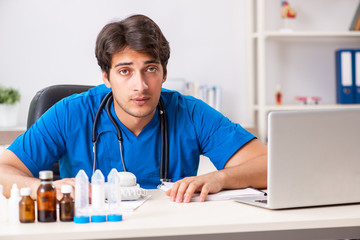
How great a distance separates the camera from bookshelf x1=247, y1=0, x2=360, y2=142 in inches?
132

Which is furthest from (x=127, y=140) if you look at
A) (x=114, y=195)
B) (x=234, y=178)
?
(x=114, y=195)

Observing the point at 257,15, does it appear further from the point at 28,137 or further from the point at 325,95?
the point at 28,137

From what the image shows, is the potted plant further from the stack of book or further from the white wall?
the stack of book

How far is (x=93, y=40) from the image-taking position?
325 centimetres

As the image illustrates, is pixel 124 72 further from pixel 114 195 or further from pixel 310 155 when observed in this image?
pixel 310 155

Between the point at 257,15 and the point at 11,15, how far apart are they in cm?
156

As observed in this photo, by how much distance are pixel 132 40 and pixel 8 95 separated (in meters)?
1.61

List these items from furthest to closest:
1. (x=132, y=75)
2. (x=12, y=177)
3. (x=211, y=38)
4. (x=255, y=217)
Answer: (x=211, y=38), (x=132, y=75), (x=12, y=177), (x=255, y=217)

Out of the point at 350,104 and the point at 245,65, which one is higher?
the point at 245,65

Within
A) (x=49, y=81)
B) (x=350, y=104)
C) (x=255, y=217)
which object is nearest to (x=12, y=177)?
(x=255, y=217)

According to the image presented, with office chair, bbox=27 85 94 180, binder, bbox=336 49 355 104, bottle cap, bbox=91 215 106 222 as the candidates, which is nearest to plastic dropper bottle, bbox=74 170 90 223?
bottle cap, bbox=91 215 106 222

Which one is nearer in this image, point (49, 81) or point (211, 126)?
point (211, 126)

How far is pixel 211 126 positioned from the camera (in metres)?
1.82

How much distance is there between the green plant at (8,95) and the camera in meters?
2.98
